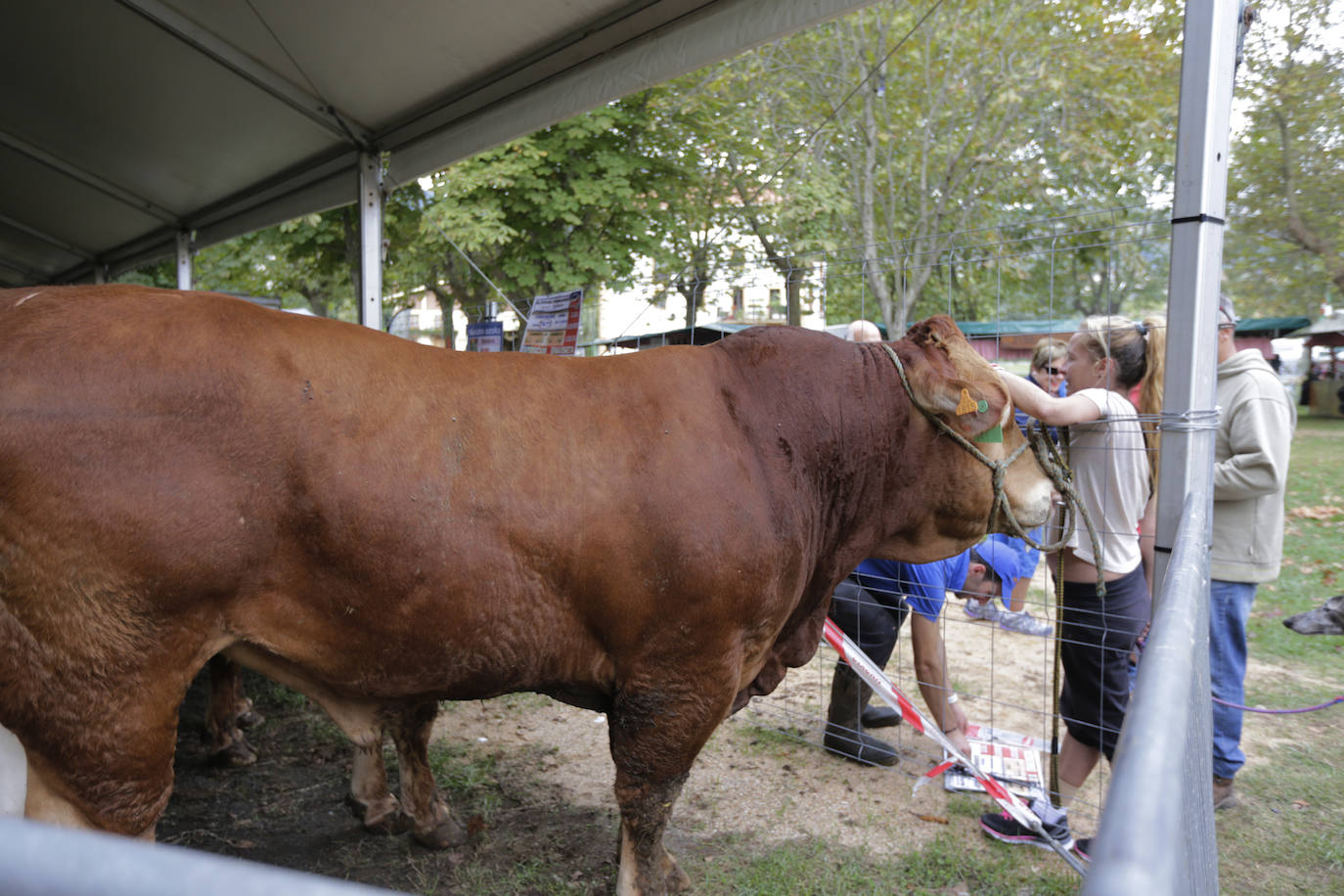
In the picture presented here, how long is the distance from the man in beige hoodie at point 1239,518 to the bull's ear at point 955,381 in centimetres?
148

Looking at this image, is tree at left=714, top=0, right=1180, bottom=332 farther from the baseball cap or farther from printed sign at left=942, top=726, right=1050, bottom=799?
printed sign at left=942, top=726, right=1050, bottom=799

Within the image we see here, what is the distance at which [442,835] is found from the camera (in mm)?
3441

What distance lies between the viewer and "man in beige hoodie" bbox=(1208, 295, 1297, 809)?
12.7 feet

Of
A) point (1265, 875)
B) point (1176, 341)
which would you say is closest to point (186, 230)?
point (1176, 341)

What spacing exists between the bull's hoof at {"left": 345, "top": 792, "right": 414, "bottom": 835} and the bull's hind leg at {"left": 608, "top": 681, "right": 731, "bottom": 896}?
1.10m

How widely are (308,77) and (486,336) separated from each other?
74.0 inches

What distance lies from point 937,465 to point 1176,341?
0.85m

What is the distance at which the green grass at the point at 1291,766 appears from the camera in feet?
11.5

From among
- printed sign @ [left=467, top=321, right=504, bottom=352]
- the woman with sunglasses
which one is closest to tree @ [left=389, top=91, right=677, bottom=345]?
printed sign @ [left=467, top=321, right=504, bottom=352]

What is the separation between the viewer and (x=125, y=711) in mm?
2057

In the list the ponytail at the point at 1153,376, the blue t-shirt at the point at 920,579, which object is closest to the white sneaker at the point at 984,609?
the blue t-shirt at the point at 920,579

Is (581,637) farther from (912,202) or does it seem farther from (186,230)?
(912,202)

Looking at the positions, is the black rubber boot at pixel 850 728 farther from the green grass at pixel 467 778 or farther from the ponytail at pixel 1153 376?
the ponytail at pixel 1153 376

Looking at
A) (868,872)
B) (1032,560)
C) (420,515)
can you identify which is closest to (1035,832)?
(868,872)
